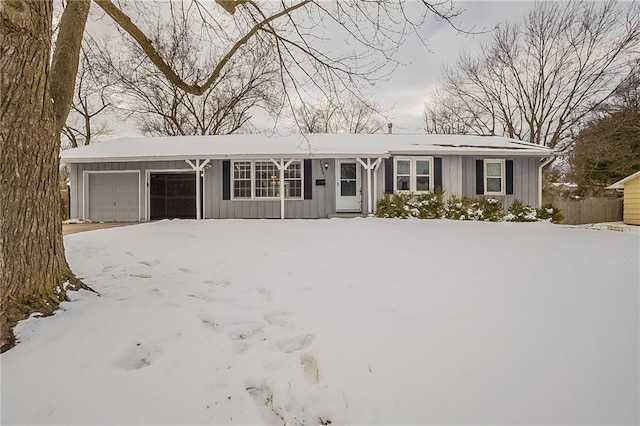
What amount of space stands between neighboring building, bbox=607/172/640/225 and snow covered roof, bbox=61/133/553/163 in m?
3.67

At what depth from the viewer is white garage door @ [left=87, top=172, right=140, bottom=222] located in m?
12.7

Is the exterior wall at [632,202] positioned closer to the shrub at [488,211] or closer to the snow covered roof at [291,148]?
the snow covered roof at [291,148]

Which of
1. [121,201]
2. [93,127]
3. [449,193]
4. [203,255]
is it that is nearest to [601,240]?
[449,193]

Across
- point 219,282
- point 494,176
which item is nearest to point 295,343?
point 219,282

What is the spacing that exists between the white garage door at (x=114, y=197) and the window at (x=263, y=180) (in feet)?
13.1

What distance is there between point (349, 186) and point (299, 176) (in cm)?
182

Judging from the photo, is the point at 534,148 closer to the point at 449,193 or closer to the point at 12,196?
the point at 449,193

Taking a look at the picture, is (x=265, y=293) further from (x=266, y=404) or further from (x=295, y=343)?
(x=266, y=404)

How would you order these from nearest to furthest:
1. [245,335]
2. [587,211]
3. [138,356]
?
[138,356], [245,335], [587,211]

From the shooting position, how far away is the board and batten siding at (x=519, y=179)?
480 inches

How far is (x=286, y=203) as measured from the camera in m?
12.0

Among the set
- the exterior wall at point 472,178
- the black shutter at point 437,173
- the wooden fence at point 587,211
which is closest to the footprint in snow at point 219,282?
the exterior wall at point 472,178

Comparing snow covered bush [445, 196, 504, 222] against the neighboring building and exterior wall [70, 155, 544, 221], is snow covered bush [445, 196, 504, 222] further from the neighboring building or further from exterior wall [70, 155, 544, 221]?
the neighboring building

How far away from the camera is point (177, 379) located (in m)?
2.08
